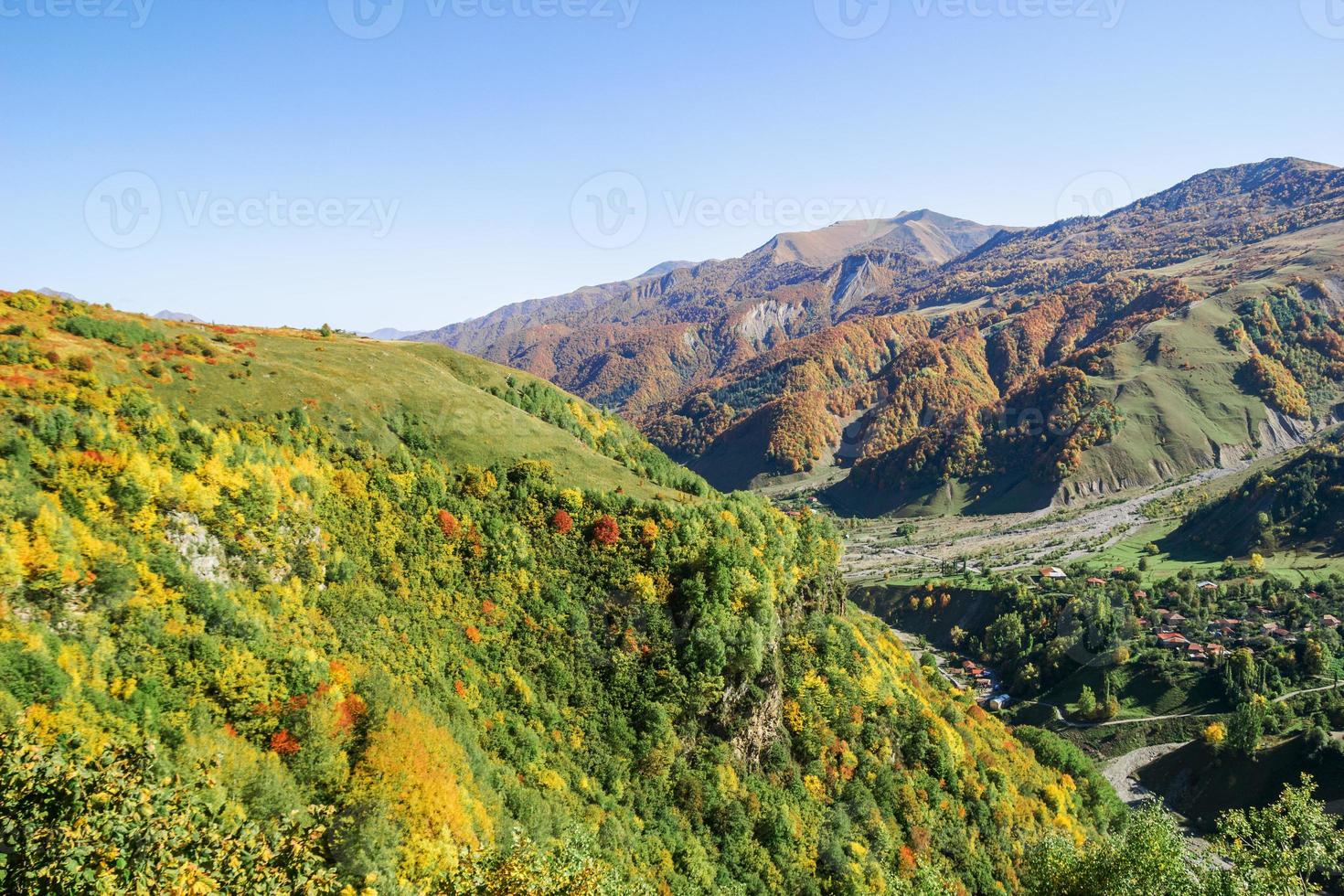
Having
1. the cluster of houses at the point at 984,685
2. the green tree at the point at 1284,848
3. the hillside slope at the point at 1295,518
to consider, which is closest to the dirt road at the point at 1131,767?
the cluster of houses at the point at 984,685

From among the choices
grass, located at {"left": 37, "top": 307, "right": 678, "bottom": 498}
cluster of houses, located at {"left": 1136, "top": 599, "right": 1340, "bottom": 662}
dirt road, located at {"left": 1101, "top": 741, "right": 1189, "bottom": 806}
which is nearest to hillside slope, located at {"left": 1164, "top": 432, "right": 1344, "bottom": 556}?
cluster of houses, located at {"left": 1136, "top": 599, "right": 1340, "bottom": 662}

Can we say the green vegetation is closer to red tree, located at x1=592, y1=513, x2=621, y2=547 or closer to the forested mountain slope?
the forested mountain slope

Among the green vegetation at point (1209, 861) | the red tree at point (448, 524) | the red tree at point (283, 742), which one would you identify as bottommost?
the green vegetation at point (1209, 861)

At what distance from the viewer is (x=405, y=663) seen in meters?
42.7

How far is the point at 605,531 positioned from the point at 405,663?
853 inches

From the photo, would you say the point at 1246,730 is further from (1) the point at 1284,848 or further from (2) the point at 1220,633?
(1) the point at 1284,848

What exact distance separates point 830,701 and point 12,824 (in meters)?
63.4

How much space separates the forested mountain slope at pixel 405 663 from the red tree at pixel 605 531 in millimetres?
263

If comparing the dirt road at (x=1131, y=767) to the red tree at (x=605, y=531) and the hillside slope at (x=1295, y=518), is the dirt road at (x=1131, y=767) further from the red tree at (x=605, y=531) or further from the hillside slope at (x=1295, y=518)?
the red tree at (x=605, y=531)

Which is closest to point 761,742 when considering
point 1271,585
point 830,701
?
point 830,701

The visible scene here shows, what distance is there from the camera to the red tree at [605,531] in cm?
5953

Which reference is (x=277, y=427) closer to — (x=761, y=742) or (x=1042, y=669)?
(x=761, y=742)

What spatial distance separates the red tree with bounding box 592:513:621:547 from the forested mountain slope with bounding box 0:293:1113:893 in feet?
0.86

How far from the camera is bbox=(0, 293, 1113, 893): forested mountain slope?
24219mm
